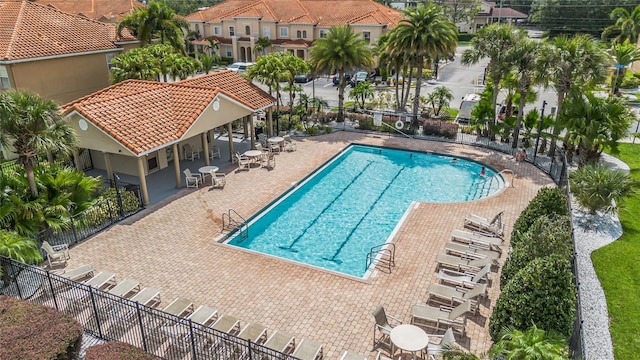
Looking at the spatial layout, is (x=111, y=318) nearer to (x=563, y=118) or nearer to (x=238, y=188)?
(x=238, y=188)

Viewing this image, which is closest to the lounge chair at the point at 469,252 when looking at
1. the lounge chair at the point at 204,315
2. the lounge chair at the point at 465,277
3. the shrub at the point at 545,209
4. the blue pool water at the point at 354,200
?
the shrub at the point at 545,209

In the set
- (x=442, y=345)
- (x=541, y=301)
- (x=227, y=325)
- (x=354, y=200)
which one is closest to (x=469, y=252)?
(x=541, y=301)

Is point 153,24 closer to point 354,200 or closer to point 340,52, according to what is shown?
point 340,52

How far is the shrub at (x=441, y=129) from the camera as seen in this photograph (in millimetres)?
33031

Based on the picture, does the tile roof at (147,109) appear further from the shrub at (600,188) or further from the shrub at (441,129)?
the shrub at (600,188)

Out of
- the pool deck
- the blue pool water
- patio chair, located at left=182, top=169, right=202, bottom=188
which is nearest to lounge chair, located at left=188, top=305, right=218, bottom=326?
the pool deck

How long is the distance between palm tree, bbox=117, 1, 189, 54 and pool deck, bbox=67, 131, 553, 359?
18.1m

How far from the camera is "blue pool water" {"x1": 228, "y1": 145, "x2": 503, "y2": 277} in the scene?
19.5 m

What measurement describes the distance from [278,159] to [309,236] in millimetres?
9564

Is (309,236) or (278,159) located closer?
(309,236)

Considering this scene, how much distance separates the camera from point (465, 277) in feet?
52.1

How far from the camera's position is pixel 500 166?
2798 cm

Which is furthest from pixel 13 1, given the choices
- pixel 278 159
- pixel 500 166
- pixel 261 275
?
pixel 500 166

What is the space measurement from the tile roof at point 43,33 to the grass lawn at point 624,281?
3165 centimetres
